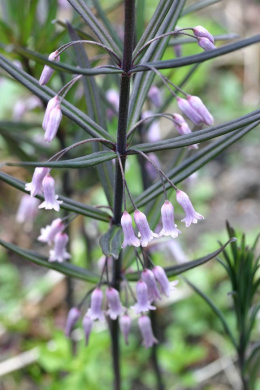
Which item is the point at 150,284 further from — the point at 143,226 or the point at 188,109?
the point at 188,109

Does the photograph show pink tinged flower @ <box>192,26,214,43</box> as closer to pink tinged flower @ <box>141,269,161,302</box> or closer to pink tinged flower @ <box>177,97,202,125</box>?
pink tinged flower @ <box>177,97,202,125</box>

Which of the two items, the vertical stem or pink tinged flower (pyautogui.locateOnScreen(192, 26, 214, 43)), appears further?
pink tinged flower (pyautogui.locateOnScreen(192, 26, 214, 43))

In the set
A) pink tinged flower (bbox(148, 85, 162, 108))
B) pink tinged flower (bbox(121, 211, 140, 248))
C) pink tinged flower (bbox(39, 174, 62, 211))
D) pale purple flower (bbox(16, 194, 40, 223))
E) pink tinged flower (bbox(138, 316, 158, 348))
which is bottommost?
pink tinged flower (bbox(138, 316, 158, 348))

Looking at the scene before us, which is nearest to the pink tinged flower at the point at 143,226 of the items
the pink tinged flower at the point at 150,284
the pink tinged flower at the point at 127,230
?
the pink tinged flower at the point at 127,230

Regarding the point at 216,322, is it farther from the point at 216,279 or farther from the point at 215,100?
the point at 215,100

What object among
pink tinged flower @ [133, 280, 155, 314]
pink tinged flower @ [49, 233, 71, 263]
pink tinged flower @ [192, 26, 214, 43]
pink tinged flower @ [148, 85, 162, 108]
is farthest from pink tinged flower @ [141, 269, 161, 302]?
pink tinged flower @ [148, 85, 162, 108]

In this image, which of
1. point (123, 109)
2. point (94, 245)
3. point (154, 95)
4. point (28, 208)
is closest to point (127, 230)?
point (123, 109)
